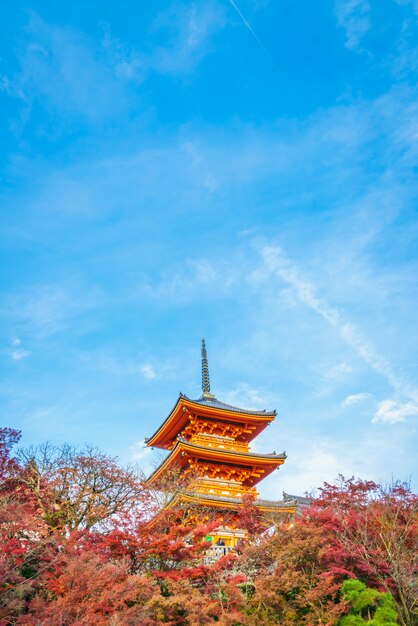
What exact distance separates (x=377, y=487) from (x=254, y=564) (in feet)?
15.5

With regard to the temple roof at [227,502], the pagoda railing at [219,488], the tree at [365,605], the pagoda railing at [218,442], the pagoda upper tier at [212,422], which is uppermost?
the pagoda upper tier at [212,422]

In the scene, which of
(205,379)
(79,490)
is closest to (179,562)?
(79,490)

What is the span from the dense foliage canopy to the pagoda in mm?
5060

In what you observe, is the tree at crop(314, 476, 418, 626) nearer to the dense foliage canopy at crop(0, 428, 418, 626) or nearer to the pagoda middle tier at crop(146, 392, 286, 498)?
the dense foliage canopy at crop(0, 428, 418, 626)

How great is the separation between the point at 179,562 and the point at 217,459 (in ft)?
30.7

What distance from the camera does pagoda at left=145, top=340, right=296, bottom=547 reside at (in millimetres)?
20781

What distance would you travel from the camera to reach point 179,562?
44.9ft

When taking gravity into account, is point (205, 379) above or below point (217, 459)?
above

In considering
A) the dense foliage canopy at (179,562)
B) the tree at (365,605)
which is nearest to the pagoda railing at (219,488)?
the dense foliage canopy at (179,562)

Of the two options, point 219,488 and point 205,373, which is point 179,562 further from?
point 205,373

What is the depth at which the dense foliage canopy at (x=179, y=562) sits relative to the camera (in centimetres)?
1091

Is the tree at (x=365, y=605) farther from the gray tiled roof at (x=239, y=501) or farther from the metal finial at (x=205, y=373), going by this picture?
the metal finial at (x=205, y=373)

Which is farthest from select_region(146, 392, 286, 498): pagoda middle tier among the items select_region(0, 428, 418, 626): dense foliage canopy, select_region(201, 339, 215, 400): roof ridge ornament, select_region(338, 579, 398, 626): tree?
select_region(338, 579, 398, 626): tree

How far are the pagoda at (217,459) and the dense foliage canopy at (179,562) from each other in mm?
5060
